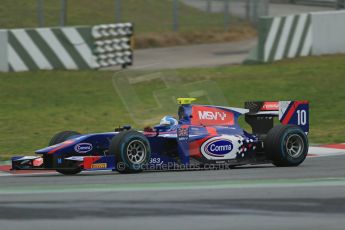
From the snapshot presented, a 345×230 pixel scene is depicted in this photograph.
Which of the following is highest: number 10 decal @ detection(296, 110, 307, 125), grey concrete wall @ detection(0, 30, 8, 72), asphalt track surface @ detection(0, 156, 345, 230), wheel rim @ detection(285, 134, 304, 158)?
grey concrete wall @ detection(0, 30, 8, 72)

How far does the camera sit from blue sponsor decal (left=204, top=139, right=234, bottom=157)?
1238 centimetres

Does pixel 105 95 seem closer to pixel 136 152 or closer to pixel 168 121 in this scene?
pixel 168 121

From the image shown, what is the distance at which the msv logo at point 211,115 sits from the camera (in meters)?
12.6

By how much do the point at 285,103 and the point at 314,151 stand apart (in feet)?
7.04

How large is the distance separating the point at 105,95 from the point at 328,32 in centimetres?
715

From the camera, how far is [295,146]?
12.7 meters

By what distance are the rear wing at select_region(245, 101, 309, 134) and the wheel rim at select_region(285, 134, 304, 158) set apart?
44 centimetres

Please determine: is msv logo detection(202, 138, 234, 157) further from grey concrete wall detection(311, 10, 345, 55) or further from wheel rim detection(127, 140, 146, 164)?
grey concrete wall detection(311, 10, 345, 55)

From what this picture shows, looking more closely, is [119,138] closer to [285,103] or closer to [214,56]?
[285,103]

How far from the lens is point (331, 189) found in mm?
10125

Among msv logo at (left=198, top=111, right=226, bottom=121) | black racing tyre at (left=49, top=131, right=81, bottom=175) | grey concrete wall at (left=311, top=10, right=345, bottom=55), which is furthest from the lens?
grey concrete wall at (left=311, top=10, right=345, bottom=55)

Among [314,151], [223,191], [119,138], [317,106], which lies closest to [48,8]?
[317,106]

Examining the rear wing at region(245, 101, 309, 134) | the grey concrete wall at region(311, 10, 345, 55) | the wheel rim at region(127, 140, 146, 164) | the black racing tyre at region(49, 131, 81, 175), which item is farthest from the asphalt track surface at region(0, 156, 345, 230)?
the grey concrete wall at region(311, 10, 345, 55)

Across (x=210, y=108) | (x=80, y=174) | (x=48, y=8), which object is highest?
(x=48, y=8)
